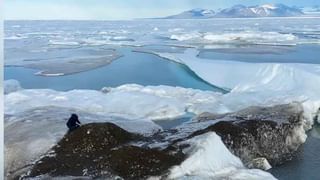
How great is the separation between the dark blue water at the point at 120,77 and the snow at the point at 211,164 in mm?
8034

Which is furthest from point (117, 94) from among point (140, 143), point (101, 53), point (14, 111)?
point (101, 53)

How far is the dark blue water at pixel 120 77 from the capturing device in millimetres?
16344

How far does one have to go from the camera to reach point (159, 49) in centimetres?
2684

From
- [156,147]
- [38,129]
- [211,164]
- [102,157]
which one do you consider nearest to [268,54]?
[38,129]

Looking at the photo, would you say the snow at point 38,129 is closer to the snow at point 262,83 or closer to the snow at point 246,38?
the snow at point 262,83

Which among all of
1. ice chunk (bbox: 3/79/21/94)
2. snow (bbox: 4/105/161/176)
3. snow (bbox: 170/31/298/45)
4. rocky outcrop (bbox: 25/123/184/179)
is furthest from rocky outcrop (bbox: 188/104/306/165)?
snow (bbox: 170/31/298/45)

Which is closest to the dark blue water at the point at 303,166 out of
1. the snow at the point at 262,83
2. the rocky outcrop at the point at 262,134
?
the rocky outcrop at the point at 262,134

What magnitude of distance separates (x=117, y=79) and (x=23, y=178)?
10755mm

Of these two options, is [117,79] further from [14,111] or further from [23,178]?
[23,178]

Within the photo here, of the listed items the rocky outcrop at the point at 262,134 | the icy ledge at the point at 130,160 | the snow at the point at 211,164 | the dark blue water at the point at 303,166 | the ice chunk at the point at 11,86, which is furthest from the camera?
the ice chunk at the point at 11,86

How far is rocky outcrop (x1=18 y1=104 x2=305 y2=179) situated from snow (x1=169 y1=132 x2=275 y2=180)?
0.58 feet

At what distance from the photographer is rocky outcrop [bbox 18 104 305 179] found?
7137 millimetres

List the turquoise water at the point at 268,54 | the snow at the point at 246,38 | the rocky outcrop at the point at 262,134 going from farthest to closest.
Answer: the snow at the point at 246,38
the turquoise water at the point at 268,54
the rocky outcrop at the point at 262,134

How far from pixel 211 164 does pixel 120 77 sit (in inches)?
444
